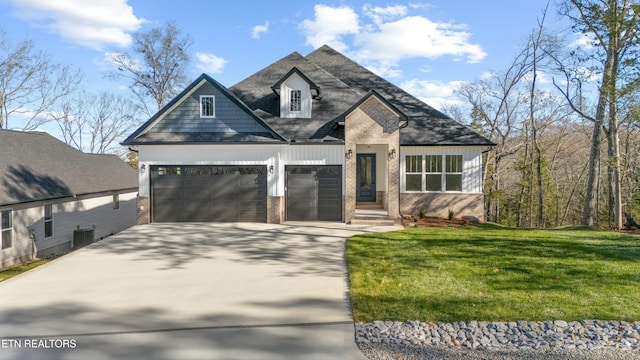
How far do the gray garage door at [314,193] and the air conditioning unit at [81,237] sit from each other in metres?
14.9

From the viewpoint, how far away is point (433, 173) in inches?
666

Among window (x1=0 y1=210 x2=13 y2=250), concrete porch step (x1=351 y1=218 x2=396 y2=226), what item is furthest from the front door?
window (x1=0 y1=210 x2=13 y2=250)

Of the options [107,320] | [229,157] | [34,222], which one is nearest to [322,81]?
[229,157]

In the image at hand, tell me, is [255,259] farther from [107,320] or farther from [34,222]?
[34,222]

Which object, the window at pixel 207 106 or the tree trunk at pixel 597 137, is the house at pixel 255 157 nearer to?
the window at pixel 207 106

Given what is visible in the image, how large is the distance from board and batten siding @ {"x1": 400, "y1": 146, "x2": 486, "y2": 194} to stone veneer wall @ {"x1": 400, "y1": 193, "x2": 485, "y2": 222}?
1.47 ft

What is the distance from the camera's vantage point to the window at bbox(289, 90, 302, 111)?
16406 millimetres

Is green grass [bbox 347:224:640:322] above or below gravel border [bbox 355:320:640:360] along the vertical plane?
above

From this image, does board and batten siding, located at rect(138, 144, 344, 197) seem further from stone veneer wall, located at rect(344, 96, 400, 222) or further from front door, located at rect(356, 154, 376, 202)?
front door, located at rect(356, 154, 376, 202)

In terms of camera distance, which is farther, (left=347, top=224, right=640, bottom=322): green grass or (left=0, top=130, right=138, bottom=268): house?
(left=0, top=130, right=138, bottom=268): house

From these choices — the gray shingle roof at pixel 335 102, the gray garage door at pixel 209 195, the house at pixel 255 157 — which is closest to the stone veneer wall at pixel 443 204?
the house at pixel 255 157

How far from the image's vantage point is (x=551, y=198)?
2916 centimetres

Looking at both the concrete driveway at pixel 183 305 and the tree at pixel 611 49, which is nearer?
the concrete driveway at pixel 183 305

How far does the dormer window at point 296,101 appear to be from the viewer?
1641cm
